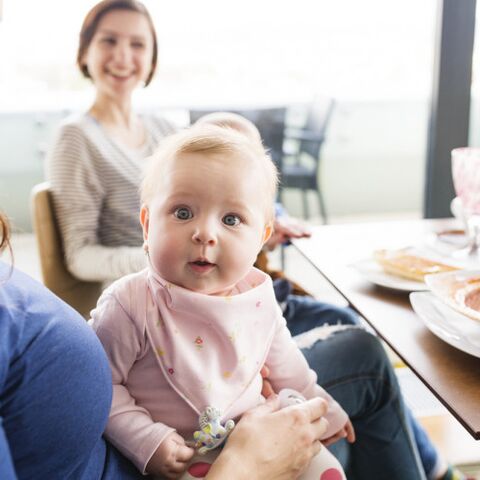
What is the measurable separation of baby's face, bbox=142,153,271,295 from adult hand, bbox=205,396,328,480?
0.70 feet

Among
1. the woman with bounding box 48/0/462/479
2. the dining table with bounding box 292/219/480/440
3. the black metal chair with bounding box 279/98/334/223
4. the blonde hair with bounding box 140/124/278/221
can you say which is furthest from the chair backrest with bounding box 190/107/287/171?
the blonde hair with bounding box 140/124/278/221

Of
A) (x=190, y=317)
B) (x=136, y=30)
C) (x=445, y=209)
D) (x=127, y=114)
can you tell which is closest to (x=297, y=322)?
(x=190, y=317)

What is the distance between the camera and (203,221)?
87 cm

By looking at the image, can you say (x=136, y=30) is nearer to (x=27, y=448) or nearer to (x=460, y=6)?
(x=460, y=6)

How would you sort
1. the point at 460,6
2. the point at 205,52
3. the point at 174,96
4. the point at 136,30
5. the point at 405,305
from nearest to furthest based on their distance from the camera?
the point at 405,305
the point at 136,30
the point at 460,6
the point at 205,52
the point at 174,96

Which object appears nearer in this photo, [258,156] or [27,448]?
[27,448]

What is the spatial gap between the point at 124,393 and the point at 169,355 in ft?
0.28

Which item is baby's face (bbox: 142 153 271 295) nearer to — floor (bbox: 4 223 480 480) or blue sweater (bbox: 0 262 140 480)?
blue sweater (bbox: 0 262 140 480)

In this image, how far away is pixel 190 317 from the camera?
905 millimetres

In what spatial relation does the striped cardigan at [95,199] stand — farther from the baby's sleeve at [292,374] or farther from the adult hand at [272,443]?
the adult hand at [272,443]

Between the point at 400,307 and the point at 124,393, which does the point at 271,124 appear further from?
the point at 124,393

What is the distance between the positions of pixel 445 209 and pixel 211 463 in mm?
2059

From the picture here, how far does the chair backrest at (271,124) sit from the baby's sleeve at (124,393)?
2437 mm

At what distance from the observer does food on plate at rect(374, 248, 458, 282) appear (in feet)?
3.81
